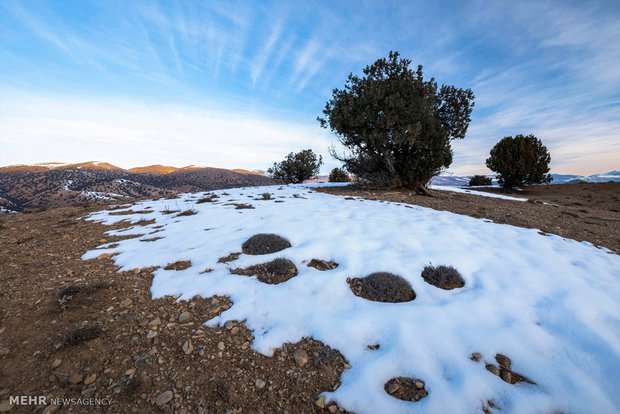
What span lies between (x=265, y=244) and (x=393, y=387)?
11.5 feet

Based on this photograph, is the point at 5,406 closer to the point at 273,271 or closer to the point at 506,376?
the point at 273,271

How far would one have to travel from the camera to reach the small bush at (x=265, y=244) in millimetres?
4801

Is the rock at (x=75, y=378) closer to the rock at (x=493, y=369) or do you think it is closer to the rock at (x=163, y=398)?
the rock at (x=163, y=398)

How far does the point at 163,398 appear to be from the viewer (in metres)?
1.95

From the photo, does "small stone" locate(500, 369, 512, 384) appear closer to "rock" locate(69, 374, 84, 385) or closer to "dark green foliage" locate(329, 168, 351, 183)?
"rock" locate(69, 374, 84, 385)

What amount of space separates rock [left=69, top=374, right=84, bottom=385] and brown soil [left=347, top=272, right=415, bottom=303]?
10.3 feet

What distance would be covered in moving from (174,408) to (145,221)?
7.45m

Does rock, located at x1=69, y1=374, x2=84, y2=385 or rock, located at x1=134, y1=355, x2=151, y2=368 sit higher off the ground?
rock, located at x1=69, y1=374, x2=84, y2=385

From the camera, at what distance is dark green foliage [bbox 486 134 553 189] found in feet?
81.8

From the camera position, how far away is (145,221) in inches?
302

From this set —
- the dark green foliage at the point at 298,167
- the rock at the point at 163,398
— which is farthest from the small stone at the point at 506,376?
the dark green foliage at the point at 298,167

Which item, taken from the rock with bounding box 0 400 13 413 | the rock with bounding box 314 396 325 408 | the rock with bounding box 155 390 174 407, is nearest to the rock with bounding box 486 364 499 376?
the rock with bounding box 314 396 325 408

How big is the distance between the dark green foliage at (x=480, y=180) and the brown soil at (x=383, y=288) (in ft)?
130

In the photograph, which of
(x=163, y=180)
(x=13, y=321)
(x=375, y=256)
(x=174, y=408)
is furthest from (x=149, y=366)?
(x=163, y=180)
